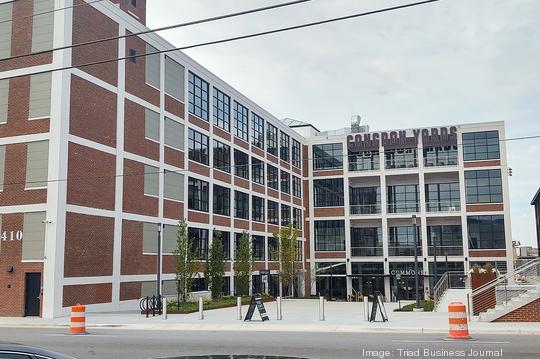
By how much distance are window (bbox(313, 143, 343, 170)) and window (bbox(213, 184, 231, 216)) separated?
19760 millimetres

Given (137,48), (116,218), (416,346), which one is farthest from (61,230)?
(416,346)

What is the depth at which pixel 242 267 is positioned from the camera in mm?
43938

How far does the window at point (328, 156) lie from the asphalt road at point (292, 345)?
153 feet

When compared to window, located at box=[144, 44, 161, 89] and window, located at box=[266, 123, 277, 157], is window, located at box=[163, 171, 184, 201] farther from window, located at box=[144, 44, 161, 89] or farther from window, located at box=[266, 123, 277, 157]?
window, located at box=[266, 123, 277, 157]

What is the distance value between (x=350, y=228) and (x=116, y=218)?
1380 inches

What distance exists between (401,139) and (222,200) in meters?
23.4

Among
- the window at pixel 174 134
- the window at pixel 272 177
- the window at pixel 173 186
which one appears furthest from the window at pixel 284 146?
the window at pixel 173 186

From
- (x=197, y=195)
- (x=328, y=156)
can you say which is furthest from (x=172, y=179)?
(x=328, y=156)

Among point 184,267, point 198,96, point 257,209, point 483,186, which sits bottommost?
point 184,267

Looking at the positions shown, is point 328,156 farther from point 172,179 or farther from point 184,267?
point 184,267

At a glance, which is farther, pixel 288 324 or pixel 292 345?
pixel 288 324

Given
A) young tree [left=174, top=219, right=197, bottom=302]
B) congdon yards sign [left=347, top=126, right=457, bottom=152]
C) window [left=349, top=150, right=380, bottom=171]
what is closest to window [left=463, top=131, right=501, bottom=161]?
congdon yards sign [left=347, top=126, right=457, bottom=152]

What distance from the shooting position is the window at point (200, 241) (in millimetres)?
41375

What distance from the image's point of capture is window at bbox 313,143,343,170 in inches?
2525
